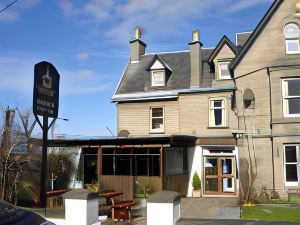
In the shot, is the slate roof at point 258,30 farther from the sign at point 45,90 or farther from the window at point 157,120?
the sign at point 45,90

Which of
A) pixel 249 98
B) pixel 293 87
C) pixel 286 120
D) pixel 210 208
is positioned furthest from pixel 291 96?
pixel 210 208

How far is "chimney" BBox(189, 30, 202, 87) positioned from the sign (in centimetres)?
1166

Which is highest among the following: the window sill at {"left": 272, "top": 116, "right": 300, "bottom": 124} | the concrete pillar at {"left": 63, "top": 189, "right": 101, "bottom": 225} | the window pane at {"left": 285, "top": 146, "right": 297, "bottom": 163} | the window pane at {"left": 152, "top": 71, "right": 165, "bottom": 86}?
the window pane at {"left": 152, "top": 71, "right": 165, "bottom": 86}

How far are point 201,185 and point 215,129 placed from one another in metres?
3.39

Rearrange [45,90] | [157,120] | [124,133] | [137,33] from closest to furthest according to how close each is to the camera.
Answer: [45,90] → [157,120] → [124,133] → [137,33]

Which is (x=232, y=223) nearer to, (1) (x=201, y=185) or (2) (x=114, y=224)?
(2) (x=114, y=224)

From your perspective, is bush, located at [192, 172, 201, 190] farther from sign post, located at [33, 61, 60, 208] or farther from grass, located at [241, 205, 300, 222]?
sign post, located at [33, 61, 60, 208]

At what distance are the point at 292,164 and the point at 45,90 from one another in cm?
1321

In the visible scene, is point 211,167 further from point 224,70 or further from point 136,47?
point 136,47

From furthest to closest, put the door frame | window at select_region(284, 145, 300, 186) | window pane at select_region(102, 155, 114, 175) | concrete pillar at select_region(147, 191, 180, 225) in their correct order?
the door frame < window pane at select_region(102, 155, 114, 175) < window at select_region(284, 145, 300, 186) < concrete pillar at select_region(147, 191, 180, 225)

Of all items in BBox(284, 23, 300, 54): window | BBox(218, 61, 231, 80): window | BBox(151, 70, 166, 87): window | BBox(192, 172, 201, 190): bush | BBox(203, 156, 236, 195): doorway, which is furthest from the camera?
BBox(151, 70, 166, 87): window

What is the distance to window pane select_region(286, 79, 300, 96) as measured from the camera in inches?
858

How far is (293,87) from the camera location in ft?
71.7

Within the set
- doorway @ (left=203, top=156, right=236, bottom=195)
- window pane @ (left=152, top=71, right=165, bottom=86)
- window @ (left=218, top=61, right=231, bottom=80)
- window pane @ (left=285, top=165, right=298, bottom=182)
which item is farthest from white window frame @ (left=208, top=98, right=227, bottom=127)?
window pane @ (left=285, top=165, right=298, bottom=182)
